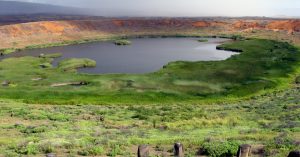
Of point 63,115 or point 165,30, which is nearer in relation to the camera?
point 63,115

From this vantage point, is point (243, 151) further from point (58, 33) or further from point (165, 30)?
point (165, 30)

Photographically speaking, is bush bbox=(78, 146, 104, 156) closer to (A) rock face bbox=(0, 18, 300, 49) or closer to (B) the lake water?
(B) the lake water

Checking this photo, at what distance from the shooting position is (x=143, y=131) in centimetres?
2752

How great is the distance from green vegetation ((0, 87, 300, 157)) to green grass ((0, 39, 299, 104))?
12.9 meters

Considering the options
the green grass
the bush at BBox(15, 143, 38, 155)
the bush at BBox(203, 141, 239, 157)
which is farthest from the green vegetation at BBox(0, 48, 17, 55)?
the bush at BBox(203, 141, 239, 157)

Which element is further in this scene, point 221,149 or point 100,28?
point 100,28

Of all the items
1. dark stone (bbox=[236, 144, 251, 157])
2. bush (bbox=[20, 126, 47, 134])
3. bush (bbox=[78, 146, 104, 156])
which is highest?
dark stone (bbox=[236, 144, 251, 157])

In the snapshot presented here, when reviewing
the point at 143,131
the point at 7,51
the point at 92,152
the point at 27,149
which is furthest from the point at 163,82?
the point at 7,51

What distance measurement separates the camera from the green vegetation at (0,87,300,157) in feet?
63.3

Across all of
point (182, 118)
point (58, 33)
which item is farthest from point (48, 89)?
point (58, 33)

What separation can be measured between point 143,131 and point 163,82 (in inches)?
1507

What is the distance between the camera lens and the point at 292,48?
11019 cm

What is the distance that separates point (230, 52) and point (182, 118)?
264 feet

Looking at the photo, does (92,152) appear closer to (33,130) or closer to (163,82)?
(33,130)
